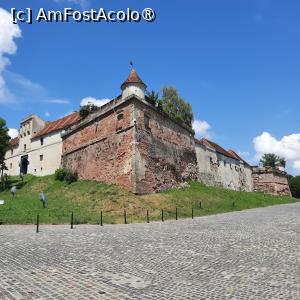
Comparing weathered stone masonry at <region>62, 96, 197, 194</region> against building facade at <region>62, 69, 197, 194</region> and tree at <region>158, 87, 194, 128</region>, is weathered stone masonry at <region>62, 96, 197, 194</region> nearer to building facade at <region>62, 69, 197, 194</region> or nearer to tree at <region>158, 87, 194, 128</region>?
building facade at <region>62, 69, 197, 194</region>

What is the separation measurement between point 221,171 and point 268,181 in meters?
14.1

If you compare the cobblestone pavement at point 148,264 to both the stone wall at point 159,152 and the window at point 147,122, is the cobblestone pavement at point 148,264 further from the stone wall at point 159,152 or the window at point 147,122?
the window at point 147,122

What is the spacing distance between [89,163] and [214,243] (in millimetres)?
22846

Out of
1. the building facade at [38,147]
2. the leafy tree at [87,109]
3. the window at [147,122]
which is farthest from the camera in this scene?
the building facade at [38,147]

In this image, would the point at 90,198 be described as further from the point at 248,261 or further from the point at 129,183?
the point at 248,261

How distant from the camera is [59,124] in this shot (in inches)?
1833

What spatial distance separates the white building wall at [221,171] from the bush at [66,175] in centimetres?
1488

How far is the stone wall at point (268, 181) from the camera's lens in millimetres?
60531

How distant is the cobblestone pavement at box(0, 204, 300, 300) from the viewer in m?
8.77

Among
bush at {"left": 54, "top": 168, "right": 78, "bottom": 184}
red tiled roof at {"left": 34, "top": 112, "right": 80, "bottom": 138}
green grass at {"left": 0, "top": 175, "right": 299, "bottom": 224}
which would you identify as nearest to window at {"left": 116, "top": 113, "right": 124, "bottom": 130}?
green grass at {"left": 0, "top": 175, "right": 299, "bottom": 224}

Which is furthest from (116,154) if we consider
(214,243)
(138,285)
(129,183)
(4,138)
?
(138,285)

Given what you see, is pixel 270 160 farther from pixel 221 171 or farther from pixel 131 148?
pixel 131 148

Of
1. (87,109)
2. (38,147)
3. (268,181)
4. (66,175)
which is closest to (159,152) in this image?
(87,109)

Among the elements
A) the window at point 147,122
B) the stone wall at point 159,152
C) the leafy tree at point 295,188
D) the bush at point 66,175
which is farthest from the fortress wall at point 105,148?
the leafy tree at point 295,188
